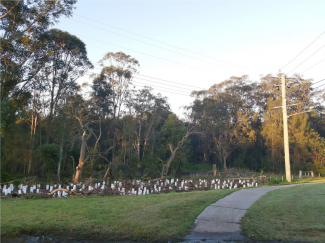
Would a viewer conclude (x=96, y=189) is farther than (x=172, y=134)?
No

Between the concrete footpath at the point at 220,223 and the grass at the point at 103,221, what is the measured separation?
23 cm

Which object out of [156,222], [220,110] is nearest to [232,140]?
[220,110]

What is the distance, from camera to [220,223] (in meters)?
7.45

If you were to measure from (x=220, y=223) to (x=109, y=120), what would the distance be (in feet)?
105

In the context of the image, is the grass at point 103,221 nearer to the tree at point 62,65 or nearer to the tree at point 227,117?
the tree at point 62,65

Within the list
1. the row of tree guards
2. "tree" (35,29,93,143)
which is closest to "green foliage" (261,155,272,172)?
the row of tree guards

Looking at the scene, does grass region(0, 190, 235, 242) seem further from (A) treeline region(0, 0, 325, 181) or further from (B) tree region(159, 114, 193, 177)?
(B) tree region(159, 114, 193, 177)

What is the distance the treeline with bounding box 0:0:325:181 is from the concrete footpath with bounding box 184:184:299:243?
12.2 metres

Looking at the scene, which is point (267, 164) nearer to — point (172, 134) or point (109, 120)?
point (172, 134)

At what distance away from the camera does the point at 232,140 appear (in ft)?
144

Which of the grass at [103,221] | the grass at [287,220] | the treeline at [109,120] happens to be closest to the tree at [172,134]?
the treeline at [109,120]

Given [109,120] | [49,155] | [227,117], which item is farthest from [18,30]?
[227,117]

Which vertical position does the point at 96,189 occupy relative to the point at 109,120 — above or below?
below

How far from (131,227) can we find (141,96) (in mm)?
32085
